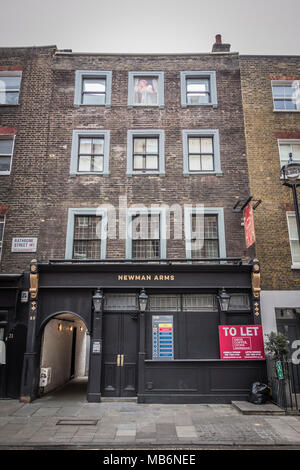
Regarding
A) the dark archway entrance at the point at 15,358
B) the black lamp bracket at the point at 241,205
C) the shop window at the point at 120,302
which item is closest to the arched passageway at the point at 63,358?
the dark archway entrance at the point at 15,358

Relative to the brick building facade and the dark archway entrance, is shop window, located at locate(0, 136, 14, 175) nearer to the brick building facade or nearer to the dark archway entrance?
the dark archway entrance

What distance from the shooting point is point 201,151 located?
532 inches

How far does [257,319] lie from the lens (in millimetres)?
11188

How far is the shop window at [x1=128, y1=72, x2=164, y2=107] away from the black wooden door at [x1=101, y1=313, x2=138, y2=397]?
31.0ft

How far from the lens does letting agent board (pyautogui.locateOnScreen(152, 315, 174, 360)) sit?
1097cm

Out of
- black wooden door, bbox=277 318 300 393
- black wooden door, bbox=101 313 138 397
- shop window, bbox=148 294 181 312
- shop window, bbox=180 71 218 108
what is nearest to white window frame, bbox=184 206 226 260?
shop window, bbox=148 294 181 312

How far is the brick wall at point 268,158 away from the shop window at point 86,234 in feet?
20.6

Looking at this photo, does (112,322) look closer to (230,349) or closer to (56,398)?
(56,398)

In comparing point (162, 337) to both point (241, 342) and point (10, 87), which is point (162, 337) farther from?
point (10, 87)

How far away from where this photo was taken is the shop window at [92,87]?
1398cm

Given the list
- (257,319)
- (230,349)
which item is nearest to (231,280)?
(257,319)

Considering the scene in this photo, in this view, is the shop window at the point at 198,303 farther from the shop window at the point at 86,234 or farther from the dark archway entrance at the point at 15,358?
the dark archway entrance at the point at 15,358
